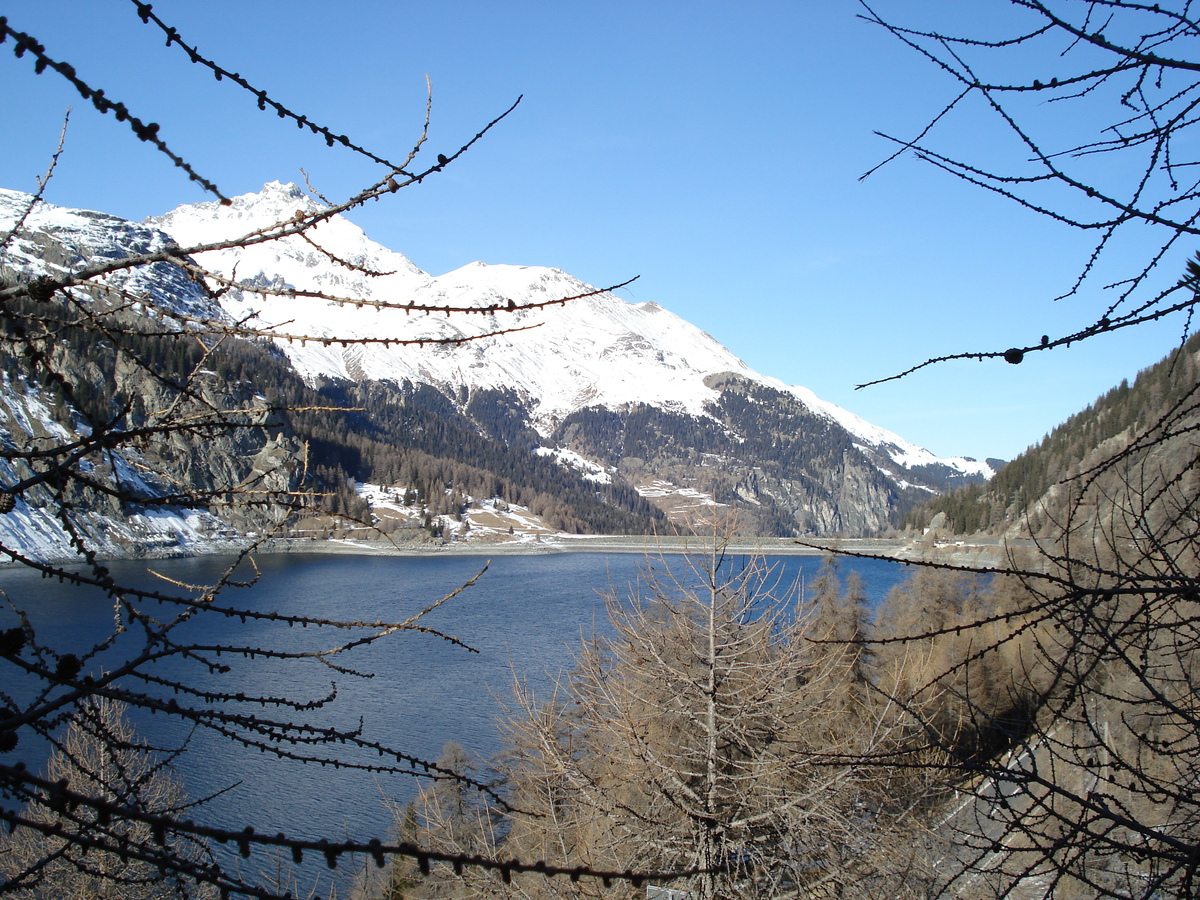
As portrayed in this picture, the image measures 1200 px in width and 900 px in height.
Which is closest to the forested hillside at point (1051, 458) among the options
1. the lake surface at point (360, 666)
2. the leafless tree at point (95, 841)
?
the lake surface at point (360, 666)

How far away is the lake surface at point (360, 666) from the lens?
18734mm

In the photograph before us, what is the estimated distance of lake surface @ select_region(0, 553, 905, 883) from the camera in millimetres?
18734

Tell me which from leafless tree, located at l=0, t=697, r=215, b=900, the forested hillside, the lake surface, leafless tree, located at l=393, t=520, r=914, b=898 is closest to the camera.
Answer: leafless tree, located at l=0, t=697, r=215, b=900

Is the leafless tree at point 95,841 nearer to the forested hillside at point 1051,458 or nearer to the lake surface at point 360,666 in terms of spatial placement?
the lake surface at point 360,666

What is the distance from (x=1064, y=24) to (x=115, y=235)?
191 meters

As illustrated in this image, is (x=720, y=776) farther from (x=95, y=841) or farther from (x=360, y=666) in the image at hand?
(x=360, y=666)

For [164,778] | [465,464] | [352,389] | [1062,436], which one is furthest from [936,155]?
[352,389]

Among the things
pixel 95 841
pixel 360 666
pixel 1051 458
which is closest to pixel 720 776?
pixel 95 841

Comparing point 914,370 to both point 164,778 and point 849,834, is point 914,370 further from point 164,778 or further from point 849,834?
point 164,778

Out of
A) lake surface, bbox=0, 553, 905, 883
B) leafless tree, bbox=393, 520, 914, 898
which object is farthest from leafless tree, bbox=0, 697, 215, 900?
leafless tree, bbox=393, 520, 914, 898

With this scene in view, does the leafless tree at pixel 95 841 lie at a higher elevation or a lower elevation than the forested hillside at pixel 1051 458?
lower

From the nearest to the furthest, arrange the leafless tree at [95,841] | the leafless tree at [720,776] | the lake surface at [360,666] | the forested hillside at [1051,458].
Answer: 1. the leafless tree at [95,841]
2. the leafless tree at [720,776]
3. the lake surface at [360,666]
4. the forested hillside at [1051,458]

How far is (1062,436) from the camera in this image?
7831cm

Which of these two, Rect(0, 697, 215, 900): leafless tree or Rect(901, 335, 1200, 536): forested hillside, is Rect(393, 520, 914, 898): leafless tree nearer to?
Rect(0, 697, 215, 900): leafless tree
